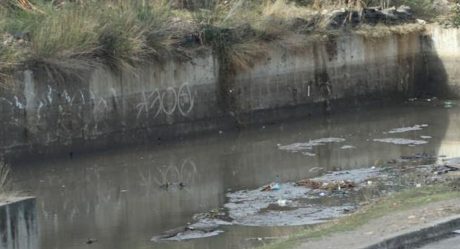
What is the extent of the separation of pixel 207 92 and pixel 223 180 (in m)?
6.82

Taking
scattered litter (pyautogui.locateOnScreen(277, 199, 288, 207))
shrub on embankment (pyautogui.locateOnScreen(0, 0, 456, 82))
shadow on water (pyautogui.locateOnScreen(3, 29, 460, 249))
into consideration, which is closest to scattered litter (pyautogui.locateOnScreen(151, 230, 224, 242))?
shadow on water (pyautogui.locateOnScreen(3, 29, 460, 249))

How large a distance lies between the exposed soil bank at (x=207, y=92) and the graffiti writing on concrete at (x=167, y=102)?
3 centimetres

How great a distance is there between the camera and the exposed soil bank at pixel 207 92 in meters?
21.0

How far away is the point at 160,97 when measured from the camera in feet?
76.8

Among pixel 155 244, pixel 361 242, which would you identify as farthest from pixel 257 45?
pixel 361 242

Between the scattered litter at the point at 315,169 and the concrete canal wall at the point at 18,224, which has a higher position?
the concrete canal wall at the point at 18,224

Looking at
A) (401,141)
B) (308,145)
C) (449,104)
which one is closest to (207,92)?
(308,145)

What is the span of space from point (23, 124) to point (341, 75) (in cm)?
1020

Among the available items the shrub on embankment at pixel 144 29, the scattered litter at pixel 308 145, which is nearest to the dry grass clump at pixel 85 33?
the shrub on embankment at pixel 144 29

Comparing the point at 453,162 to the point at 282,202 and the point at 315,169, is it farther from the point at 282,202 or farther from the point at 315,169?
the point at 282,202

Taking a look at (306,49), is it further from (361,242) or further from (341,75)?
(361,242)

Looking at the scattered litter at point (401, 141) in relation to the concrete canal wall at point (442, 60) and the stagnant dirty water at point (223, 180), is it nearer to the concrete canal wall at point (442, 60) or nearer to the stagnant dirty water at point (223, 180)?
the stagnant dirty water at point (223, 180)

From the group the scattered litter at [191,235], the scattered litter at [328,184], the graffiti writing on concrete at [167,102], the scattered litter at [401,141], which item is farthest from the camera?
Answer: the graffiti writing on concrete at [167,102]

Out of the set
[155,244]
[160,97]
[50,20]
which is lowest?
[155,244]
